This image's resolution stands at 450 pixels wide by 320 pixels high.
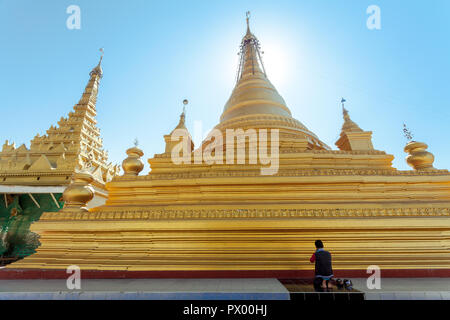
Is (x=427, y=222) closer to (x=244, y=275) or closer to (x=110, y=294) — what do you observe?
(x=244, y=275)

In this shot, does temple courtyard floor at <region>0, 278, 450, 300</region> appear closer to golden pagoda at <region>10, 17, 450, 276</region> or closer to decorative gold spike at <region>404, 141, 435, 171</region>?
golden pagoda at <region>10, 17, 450, 276</region>

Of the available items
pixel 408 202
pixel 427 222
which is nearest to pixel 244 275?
pixel 427 222

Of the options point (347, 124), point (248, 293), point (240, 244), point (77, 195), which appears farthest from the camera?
point (347, 124)

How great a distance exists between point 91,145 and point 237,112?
14369mm

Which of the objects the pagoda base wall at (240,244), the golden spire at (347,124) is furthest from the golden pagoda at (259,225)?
the golden spire at (347,124)

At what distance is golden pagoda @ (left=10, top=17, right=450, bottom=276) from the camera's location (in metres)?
3.35

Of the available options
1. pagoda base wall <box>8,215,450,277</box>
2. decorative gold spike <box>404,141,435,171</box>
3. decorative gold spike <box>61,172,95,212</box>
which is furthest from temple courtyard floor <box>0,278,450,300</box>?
decorative gold spike <box>404,141,435,171</box>

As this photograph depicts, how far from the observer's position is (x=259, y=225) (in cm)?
344

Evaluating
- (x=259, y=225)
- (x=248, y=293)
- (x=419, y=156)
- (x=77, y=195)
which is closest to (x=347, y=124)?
(x=419, y=156)

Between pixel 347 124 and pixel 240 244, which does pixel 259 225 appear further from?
pixel 347 124

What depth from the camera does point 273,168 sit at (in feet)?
16.7

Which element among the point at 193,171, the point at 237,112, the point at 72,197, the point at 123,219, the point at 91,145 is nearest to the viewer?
the point at 123,219

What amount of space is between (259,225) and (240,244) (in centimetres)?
48
